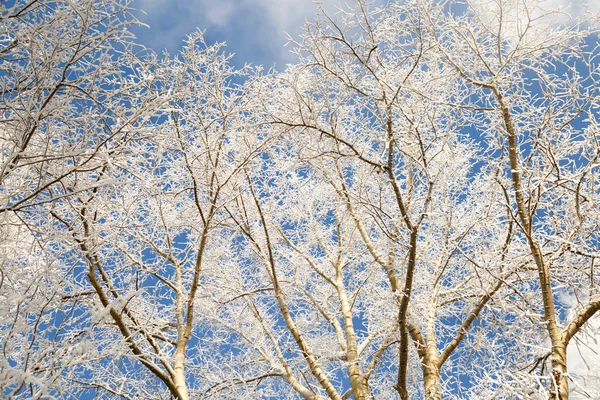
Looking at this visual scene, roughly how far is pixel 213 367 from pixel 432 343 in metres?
2.89

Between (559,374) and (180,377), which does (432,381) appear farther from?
(180,377)

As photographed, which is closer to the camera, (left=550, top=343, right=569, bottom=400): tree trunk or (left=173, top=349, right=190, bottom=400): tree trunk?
(left=550, top=343, right=569, bottom=400): tree trunk

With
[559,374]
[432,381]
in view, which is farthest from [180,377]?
[559,374]

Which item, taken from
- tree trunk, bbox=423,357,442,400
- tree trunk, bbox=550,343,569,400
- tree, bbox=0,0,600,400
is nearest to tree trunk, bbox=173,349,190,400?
tree, bbox=0,0,600,400

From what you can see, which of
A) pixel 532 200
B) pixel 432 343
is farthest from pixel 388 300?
pixel 532 200

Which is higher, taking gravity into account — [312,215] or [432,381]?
[312,215]

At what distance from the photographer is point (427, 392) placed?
5449 mm

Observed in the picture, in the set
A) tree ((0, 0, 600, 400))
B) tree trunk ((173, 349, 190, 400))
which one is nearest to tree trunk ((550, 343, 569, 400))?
tree ((0, 0, 600, 400))

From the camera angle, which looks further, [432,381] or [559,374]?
[432,381]

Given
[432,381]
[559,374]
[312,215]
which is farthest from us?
[312,215]

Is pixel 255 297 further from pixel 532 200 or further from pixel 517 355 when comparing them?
pixel 532 200

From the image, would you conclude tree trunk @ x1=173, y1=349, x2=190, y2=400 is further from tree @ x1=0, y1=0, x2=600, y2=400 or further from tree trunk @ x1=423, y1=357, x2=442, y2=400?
tree trunk @ x1=423, y1=357, x2=442, y2=400

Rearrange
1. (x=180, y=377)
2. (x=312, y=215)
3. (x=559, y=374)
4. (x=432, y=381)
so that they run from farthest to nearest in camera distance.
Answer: (x=312, y=215), (x=432, y=381), (x=180, y=377), (x=559, y=374)

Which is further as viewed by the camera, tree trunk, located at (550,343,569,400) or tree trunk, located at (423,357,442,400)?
tree trunk, located at (423,357,442,400)
